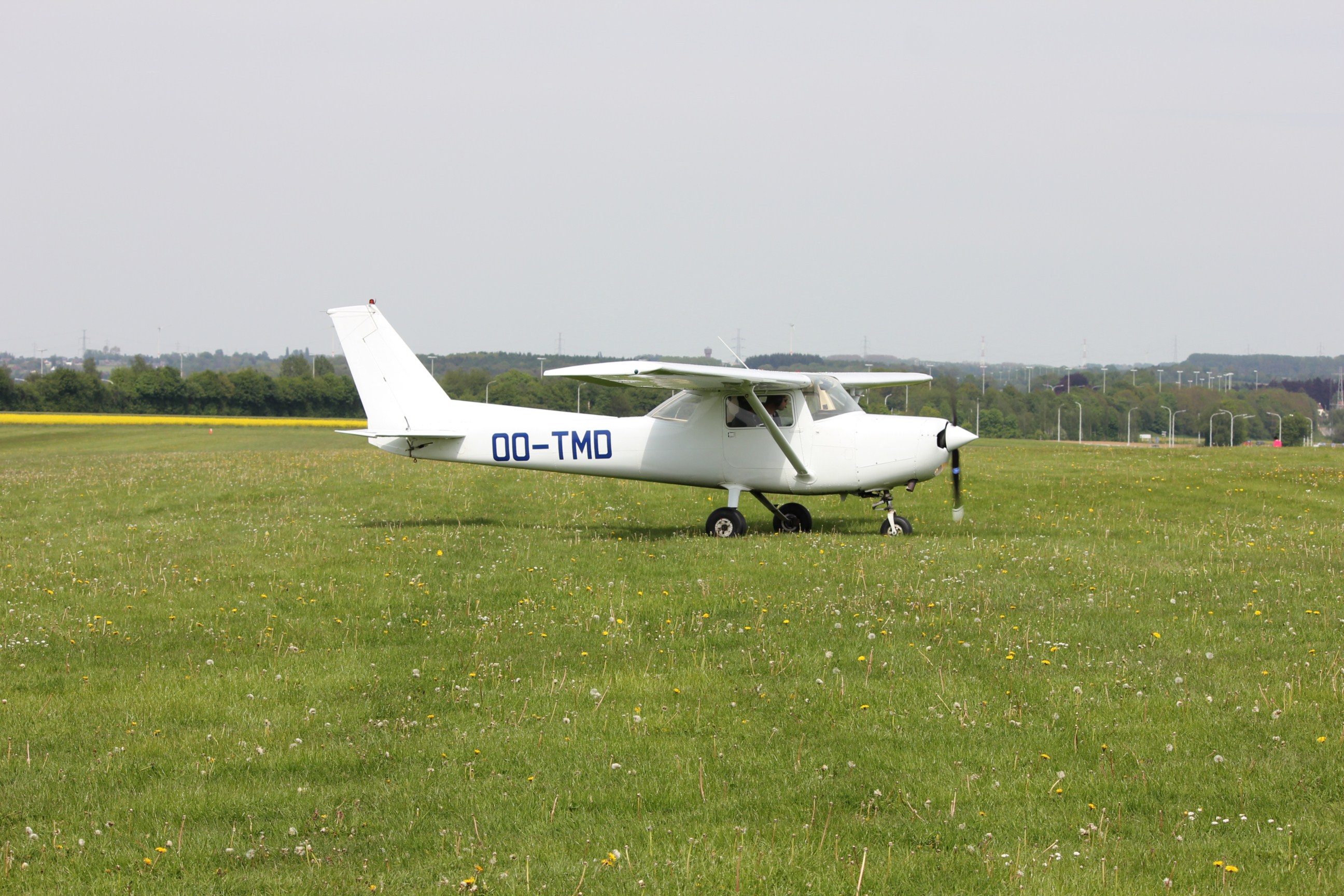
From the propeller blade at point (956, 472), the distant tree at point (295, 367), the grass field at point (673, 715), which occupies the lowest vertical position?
the grass field at point (673, 715)

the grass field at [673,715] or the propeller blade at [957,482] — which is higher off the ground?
the propeller blade at [957,482]

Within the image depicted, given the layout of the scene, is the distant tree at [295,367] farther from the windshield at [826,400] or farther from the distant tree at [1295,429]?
the windshield at [826,400]

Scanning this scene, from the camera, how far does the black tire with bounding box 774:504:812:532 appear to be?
19156 mm

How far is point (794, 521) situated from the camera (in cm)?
1922

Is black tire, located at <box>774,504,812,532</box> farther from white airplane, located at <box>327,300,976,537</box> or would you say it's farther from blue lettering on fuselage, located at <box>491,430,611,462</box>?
blue lettering on fuselage, located at <box>491,430,611,462</box>

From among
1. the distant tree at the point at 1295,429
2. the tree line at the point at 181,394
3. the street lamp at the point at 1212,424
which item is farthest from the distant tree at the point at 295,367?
the distant tree at the point at 1295,429

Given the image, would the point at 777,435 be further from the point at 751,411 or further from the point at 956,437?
the point at 956,437

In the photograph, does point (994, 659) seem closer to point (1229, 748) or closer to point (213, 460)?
point (1229, 748)

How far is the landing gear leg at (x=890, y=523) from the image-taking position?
18.1 metres

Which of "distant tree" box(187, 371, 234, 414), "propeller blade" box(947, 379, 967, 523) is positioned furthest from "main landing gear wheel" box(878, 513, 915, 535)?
"distant tree" box(187, 371, 234, 414)

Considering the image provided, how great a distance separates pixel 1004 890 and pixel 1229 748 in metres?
2.74

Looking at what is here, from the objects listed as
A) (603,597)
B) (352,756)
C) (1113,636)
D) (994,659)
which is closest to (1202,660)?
(1113,636)

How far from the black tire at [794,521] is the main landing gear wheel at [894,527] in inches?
51.8

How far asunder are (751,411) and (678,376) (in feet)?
7.13
